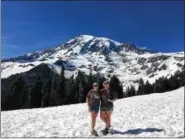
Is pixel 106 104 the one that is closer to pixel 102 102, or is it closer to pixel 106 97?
pixel 102 102

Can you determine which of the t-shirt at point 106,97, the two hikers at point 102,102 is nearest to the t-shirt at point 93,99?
the two hikers at point 102,102

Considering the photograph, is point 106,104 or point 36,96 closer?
point 106,104

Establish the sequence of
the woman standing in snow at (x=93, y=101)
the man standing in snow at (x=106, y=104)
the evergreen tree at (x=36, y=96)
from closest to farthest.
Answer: the woman standing in snow at (x=93, y=101) < the man standing in snow at (x=106, y=104) < the evergreen tree at (x=36, y=96)

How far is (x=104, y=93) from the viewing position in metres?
17.7

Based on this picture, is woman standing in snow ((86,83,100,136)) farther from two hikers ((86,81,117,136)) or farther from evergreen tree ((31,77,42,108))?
evergreen tree ((31,77,42,108))

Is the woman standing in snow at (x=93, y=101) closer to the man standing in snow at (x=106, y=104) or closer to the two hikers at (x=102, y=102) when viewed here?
the two hikers at (x=102, y=102)

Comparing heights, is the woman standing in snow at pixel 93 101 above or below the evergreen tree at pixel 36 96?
below

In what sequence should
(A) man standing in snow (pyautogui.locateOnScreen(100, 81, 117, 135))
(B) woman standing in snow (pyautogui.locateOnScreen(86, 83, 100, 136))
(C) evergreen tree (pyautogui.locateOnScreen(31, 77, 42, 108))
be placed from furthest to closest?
(C) evergreen tree (pyautogui.locateOnScreen(31, 77, 42, 108))
(A) man standing in snow (pyautogui.locateOnScreen(100, 81, 117, 135))
(B) woman standing in snow (pyautogui.locateOnScreen(86, 83, 100, 136))

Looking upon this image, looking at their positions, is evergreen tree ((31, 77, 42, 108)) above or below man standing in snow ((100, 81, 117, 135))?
above

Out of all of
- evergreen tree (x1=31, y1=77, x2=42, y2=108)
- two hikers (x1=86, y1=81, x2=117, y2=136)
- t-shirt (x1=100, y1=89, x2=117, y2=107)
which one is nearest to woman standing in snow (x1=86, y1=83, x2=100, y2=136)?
two hikers (x1=86, y1=81, x2=117, y2=136)

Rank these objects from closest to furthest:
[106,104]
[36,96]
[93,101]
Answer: [93,101] → [106,104] → [36,96]

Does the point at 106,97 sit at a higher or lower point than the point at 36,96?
lower

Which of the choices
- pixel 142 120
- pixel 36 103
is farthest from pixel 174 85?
pixel 142 120

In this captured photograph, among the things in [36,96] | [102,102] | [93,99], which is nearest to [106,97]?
[102,102]
